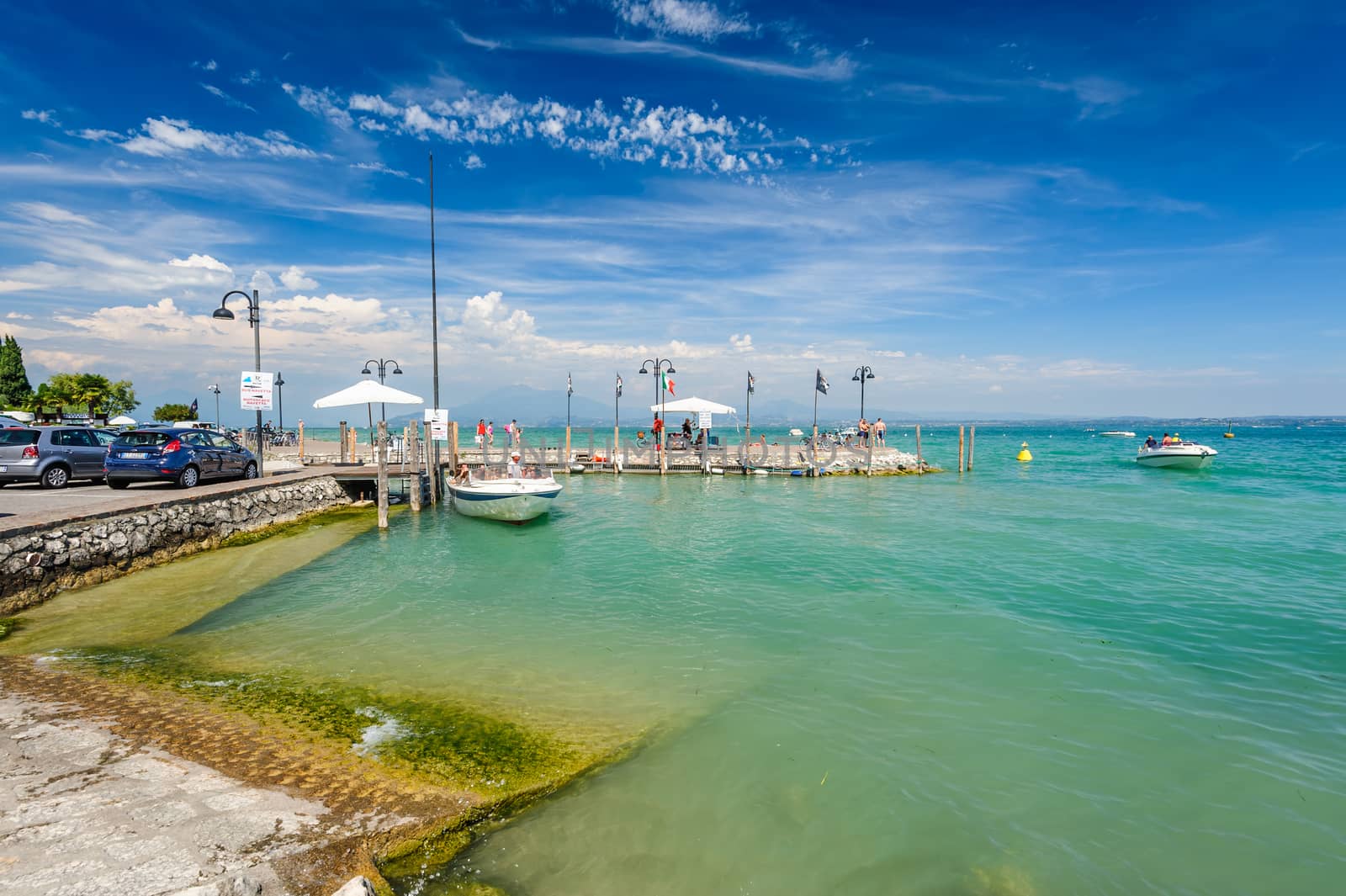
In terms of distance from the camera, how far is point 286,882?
3660mm

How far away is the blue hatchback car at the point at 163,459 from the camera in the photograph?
16.2 meters

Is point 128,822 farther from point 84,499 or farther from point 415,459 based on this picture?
point 415,459

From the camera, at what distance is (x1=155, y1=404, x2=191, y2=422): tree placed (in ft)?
180

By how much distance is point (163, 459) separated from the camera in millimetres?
16516

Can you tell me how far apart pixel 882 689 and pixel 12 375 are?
284 ft

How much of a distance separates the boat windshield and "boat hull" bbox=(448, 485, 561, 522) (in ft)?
1.74

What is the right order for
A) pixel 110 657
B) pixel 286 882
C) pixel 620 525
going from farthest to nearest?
pixel 620 525, pixel 110 657, pixel 286 882

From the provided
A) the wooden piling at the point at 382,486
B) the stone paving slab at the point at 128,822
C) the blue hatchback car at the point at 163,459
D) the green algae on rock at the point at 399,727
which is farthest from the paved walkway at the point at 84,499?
the stone paving slab at the point at 128,822

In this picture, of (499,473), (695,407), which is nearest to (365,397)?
(499,473)

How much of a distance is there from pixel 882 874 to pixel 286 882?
12.9ft

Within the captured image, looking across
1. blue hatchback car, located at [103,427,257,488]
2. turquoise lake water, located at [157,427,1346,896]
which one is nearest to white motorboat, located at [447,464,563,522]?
Answer: turquoise lake water, located at [157,427,1346,896]

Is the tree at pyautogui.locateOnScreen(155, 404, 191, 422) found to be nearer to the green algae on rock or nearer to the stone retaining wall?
the stone retaining wall

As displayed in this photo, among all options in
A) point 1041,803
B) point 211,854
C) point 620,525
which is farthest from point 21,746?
point 620,525

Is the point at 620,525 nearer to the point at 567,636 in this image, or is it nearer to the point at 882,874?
the point at 567,636
